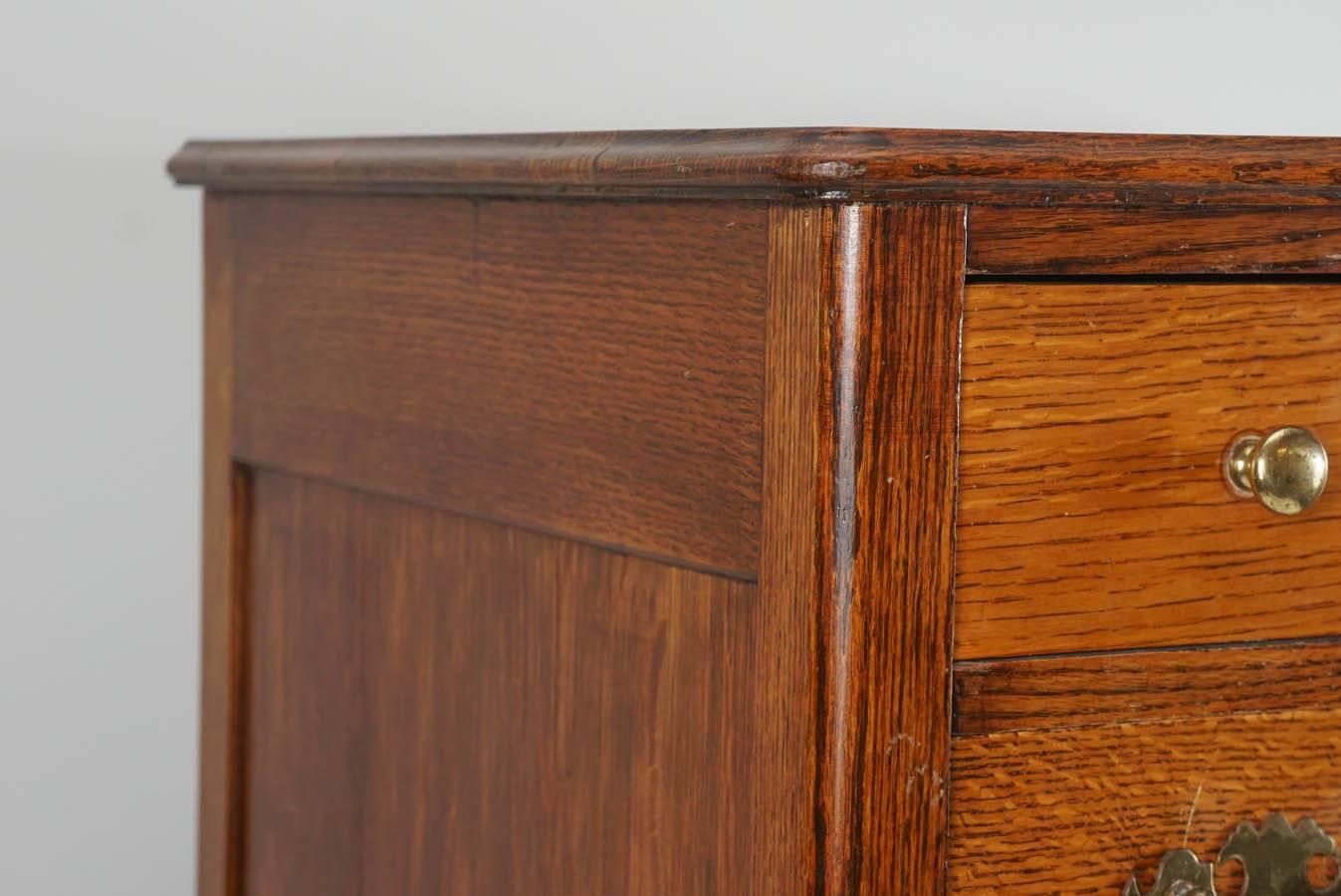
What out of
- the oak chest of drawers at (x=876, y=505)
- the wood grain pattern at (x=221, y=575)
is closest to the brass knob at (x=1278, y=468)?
the oak chest of drawers at (x=876, y=505)

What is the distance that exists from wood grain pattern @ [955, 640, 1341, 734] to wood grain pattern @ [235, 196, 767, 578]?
0.34 ft

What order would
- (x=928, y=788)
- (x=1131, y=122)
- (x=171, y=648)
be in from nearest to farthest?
(x=928, y=788) < (x=171, y=648) < (x=1131, y=122)

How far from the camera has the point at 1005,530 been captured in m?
0.76

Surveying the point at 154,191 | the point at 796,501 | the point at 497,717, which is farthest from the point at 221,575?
the point at 796,501

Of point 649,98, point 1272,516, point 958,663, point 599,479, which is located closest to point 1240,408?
point 1272,516

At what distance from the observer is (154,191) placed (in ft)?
4.73

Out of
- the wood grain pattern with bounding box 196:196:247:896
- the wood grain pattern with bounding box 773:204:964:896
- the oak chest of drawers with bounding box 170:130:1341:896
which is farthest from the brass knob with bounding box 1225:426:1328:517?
the wood grain pattern with bounding box 196:196:247:896

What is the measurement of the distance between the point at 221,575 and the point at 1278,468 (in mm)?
603

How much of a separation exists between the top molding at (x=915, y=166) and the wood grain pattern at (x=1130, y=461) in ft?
0.13

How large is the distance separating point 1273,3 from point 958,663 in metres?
1.06

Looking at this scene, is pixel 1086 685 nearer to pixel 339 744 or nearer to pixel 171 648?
pixel 339 744

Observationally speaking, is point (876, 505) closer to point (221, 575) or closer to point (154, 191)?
point (221, 575)

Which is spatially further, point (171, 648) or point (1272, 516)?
point (171, 648)

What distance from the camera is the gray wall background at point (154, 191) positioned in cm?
141
